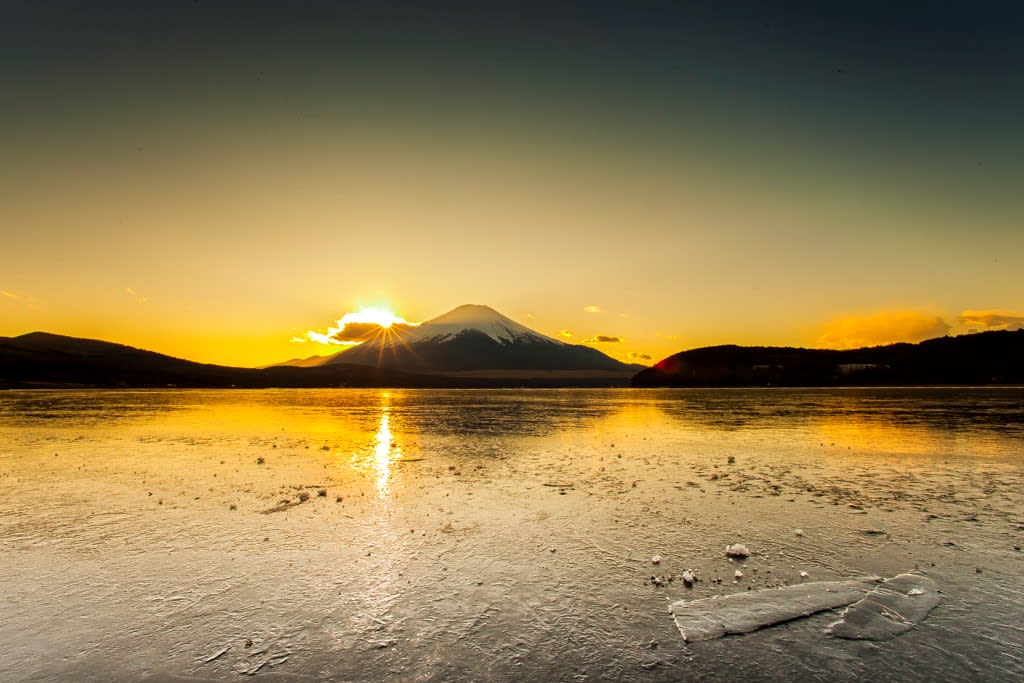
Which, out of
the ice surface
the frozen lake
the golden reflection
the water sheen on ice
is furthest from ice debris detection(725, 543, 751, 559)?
the golden reflection

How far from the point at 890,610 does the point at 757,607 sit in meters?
2.18

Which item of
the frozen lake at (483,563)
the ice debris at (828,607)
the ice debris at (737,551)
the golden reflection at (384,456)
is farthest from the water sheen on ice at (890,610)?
the golden reflection at (384,456)

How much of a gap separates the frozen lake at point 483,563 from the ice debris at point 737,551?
0.25 metres

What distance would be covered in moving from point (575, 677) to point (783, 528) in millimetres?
9278

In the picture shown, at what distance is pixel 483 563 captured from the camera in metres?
11.4

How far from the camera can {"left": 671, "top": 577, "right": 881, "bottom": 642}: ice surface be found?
846 cm

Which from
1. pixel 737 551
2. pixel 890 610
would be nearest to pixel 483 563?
pixel 737 551

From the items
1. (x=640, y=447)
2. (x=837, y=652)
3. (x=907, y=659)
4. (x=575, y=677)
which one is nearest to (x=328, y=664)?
(x=575, y=677)

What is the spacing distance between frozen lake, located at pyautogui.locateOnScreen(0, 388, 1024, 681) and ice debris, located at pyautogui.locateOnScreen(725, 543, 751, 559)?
0.81ft

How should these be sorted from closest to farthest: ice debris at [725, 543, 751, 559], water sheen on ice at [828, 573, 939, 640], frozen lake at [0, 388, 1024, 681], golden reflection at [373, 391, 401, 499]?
frozen lake at [0, 388, 1024, 681] → water sheen on ice at [828, 573, 939, 640] → ice debris at [725, 543, 751, 559] → golden reflection at [373, 391, 401, 499]

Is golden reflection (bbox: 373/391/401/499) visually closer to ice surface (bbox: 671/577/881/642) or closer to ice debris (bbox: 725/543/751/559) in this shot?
ice debris (bbox: 725/543/751/559)

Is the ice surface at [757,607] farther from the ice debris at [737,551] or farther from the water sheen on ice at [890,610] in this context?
the ice debris at [737,551]

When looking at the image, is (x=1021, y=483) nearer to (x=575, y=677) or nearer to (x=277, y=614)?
(x=575, y=677)

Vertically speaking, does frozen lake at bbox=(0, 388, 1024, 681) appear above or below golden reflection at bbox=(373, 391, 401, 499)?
below
